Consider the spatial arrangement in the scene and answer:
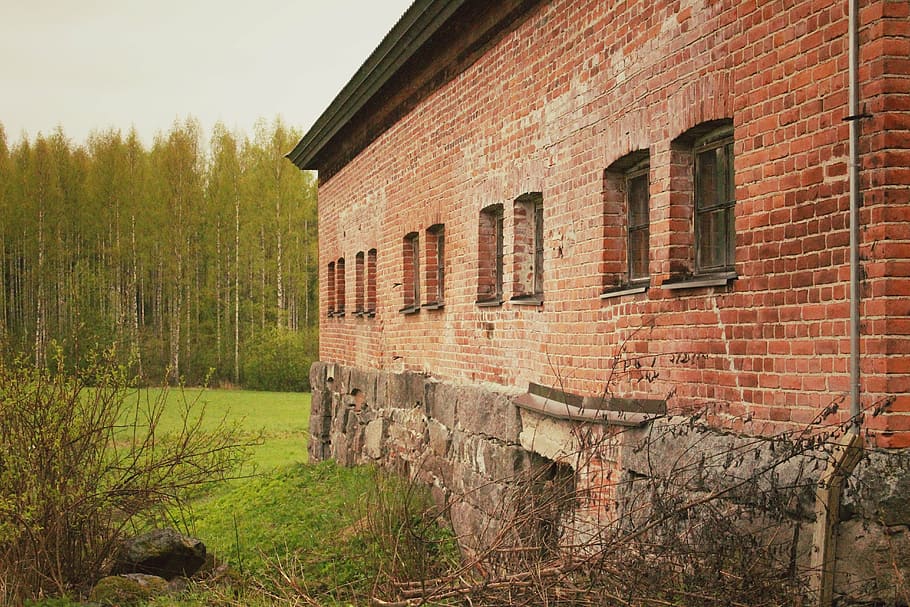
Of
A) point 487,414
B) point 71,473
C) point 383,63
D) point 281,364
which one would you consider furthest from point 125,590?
point 281,364

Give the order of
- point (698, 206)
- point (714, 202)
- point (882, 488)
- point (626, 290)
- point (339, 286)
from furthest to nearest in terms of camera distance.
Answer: point (339, 286)
point (626, 290)
point (698, 206)
point (714, 202)
point (882, 488)

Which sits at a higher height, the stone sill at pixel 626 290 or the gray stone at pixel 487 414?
the stone sill at pixel 626 290

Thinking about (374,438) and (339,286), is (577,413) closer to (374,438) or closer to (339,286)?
(374,438)

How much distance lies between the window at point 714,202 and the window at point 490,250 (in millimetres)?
4213

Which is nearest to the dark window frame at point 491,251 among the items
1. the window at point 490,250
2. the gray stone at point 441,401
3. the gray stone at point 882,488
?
the window at point 490,250

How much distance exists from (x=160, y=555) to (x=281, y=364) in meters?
32.8

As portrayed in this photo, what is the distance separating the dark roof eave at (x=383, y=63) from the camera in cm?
1211

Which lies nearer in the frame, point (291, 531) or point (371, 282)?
point (291, 531)

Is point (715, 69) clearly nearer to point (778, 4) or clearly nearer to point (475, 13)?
point (778, 4)

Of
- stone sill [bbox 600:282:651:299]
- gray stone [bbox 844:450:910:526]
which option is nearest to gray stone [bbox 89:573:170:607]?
stone sill [bbox 600:282:651:299]

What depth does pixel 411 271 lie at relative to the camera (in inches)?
583

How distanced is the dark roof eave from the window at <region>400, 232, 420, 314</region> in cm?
228

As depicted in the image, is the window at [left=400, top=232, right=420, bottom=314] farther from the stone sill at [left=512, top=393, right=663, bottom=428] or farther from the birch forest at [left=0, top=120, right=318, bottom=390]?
the birch forest at [left=0, top=120, right=318, bottom=390]

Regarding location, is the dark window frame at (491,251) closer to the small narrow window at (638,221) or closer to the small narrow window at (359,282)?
the small narrow window at (638,221)
